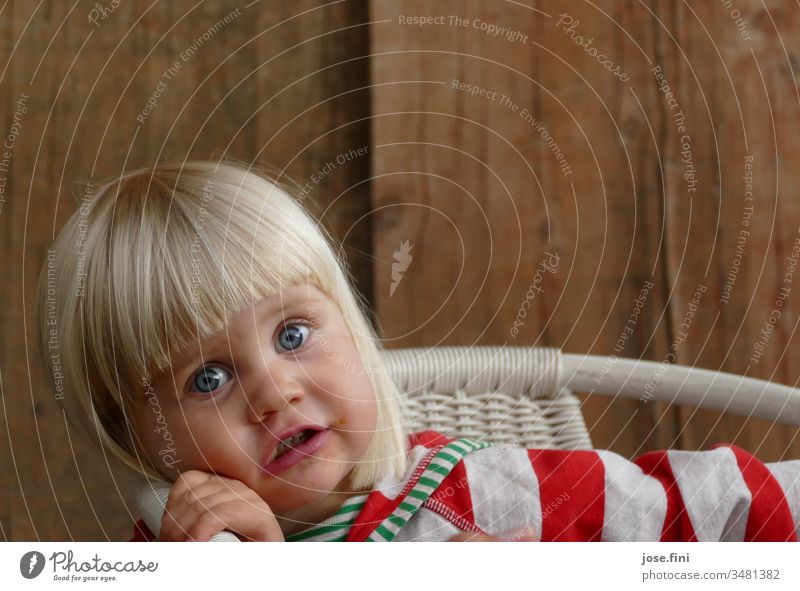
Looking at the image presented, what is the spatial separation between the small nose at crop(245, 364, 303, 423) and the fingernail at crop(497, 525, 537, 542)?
0.15 meters

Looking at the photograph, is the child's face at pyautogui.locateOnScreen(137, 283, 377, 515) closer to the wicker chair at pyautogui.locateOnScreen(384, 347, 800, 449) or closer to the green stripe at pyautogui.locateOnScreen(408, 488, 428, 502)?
the green stripe at pyautogui.locateOnScreen(408, 488, 428, 502)

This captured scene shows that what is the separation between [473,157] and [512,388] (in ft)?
0.64

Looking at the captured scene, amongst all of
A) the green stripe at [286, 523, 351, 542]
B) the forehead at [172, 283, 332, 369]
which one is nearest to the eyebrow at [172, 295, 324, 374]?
the forehead at [172, 283, 332, 369]

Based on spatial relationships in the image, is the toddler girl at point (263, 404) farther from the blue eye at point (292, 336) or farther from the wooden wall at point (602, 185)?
the wooden wall at point (602, 185)

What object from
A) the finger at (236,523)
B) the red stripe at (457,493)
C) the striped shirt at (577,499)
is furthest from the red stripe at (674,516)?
the finger at (236,523)

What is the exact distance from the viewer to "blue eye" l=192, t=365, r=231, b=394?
42 centimetres

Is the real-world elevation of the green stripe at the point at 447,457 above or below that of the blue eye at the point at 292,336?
below

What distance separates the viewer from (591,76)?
0.67 m

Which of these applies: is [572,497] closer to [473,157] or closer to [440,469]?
[440,469]

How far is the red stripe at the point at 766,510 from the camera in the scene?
1.57 feet

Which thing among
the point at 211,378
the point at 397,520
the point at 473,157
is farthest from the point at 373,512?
the point at 473,157

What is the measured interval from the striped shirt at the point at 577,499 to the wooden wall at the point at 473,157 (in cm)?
21

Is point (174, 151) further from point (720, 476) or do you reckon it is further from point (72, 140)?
point (720, 476)
